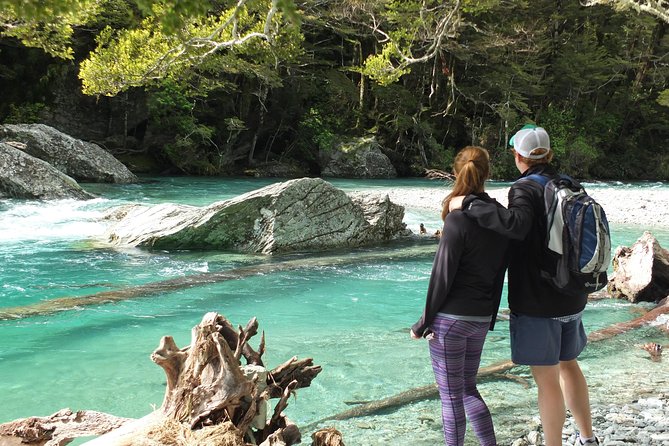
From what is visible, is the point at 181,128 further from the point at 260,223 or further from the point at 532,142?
the point at 532,142

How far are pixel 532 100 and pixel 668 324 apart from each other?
105 ft

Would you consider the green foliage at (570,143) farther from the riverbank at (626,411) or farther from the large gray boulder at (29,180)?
the riverbank at (626,411)

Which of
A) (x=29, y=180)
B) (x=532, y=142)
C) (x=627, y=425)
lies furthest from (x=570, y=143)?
(x=532, y=142)

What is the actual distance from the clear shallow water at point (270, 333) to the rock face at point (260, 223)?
503 mm

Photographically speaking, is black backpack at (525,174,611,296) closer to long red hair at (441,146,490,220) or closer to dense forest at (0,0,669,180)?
long red hair at (441,146,490,220)

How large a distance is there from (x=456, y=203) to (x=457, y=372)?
0.91m

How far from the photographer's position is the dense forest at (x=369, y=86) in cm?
2061

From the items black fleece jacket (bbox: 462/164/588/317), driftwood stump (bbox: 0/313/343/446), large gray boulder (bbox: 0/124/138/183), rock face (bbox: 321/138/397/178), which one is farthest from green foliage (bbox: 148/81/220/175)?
black fleece jacket (bbox: 462/164/588/317)

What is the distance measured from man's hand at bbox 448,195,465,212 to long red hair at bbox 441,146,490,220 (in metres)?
0.02

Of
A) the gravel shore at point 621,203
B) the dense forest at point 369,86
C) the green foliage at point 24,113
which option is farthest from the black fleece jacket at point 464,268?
the green foliage at point 24,113

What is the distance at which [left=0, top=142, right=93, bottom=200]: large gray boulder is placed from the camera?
1495 centimetres

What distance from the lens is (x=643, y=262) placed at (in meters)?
8.01

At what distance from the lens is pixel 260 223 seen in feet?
35.1

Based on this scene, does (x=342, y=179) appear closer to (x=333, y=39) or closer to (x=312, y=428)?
(x=333, y=39)
